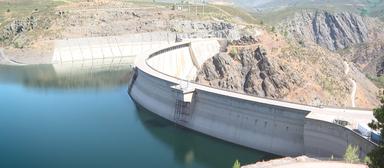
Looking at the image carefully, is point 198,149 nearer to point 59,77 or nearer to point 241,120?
Result: point 241,120

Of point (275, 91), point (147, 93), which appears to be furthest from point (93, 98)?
point (275, 91)

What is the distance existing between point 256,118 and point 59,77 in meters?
58.8

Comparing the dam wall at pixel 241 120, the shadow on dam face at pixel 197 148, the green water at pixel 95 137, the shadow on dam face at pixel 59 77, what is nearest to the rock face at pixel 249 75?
the green water at pixel 95 137

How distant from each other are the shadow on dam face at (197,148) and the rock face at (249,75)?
67.7 feet

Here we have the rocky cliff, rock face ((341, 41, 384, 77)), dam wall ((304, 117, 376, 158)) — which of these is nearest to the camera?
dam wall ((304, 117, 376, 158))

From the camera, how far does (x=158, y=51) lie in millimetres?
92562

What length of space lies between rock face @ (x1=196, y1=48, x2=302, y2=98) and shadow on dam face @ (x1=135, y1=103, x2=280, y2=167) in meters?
20.6

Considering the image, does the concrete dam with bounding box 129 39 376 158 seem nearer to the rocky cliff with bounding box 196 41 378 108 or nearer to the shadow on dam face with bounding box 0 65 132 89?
the rocky cliff with bounding box 196 41 378 108

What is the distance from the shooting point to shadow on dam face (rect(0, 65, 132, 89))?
93062mm

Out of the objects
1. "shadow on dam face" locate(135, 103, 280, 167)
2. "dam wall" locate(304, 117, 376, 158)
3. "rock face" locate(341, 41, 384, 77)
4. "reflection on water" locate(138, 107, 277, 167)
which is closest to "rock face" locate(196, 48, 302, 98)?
"shadow on dam face" locate(135, 103, 280, 167)

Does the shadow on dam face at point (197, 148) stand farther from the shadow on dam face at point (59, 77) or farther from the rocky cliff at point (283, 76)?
the shadow on dam face at point (59, 77)

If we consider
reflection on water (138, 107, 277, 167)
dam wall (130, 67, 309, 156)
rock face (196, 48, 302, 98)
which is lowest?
reflection on water (138, 107, 277, 167)

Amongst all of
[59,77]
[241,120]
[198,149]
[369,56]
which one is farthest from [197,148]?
[369,56]

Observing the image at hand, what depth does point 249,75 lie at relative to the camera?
8131cm
